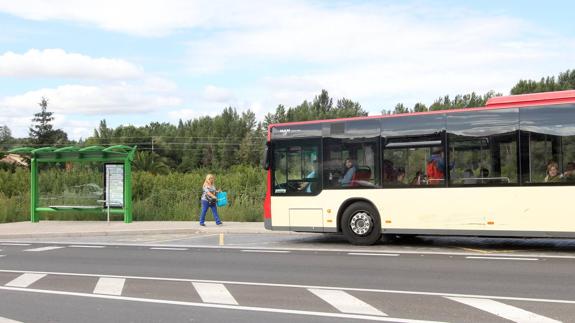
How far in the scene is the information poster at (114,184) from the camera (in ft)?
72.6

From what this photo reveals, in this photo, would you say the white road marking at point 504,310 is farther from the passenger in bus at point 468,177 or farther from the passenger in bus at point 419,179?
the passenger in bus at point 419,179

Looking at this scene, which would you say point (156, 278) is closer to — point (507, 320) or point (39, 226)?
point (507, 320)

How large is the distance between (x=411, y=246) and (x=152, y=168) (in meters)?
51.1

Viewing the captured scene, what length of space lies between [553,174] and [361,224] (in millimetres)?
4194

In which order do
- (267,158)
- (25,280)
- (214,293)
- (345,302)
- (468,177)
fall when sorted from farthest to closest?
(267,158)
(468,177)
(25,280)
(214,293)
(345,302)

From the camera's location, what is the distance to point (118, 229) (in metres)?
20.2

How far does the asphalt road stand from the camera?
750cm

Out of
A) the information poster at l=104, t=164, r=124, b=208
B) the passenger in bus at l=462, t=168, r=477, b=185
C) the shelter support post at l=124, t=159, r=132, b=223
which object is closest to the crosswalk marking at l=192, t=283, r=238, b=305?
the passenger in bus at l=462, t=168, r=477, b=185

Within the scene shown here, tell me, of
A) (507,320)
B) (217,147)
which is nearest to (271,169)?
(507,320)

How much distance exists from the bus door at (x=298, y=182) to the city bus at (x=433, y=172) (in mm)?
24

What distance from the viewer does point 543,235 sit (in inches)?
513

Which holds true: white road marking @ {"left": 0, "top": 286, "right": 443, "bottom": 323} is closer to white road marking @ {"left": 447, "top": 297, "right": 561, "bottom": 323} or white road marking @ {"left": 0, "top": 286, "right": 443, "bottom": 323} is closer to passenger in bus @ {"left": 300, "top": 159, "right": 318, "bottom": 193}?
white road marking @ {"left": 447, "top": 297, "right": 561, "bottom": 323}

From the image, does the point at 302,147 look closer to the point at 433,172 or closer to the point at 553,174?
the point at 433,172

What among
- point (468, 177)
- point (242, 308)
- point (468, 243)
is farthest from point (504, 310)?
point (468, 243)
